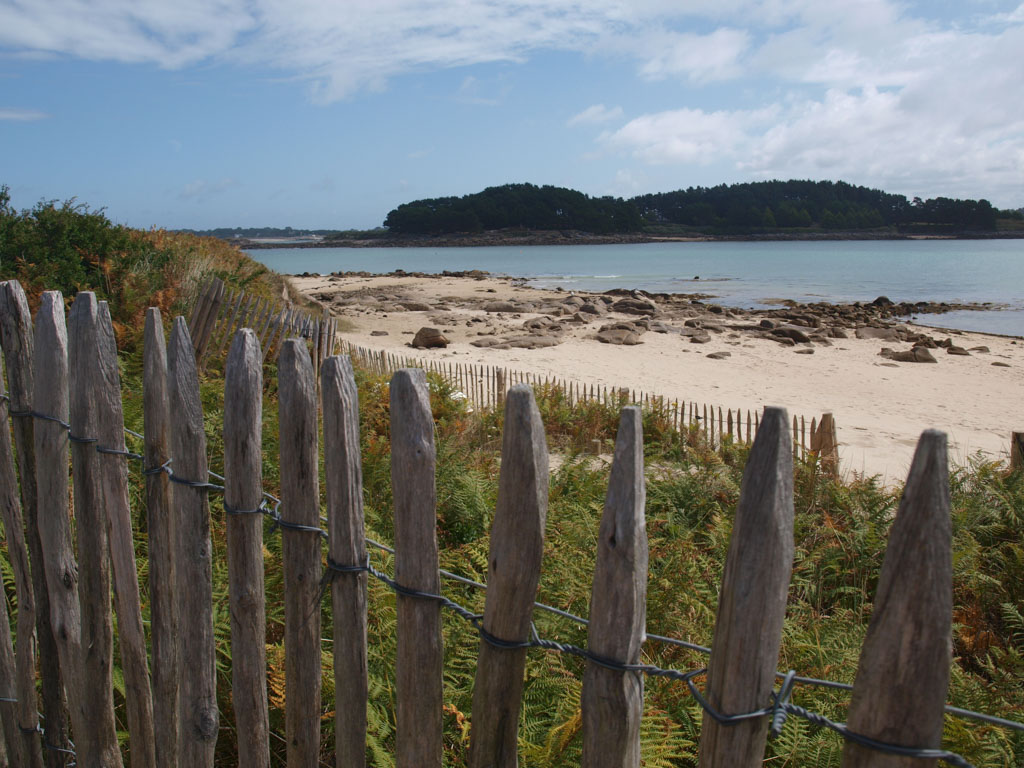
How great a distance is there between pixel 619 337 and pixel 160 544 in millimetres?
21066

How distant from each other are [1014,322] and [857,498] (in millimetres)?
30759

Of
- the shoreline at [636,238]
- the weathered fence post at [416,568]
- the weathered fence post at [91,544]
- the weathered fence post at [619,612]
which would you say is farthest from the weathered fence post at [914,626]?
the shoreline at [636,238]

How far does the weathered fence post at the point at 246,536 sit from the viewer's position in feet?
6.41

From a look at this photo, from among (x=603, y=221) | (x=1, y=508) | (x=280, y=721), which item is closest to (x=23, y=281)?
(x=1, y=508)

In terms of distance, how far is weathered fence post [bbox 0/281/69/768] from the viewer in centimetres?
266

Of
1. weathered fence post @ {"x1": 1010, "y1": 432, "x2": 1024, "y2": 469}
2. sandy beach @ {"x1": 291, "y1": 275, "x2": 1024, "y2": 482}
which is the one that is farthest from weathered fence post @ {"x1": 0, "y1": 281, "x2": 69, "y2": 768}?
weathered fence post @ {"x1": 1010, "y1": 432, "x2": 1024, "y2": 469}

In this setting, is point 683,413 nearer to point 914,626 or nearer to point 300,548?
point 300,548

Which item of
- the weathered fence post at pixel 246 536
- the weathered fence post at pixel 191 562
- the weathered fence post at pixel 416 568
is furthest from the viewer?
the weathered fence post at pixel 191 562

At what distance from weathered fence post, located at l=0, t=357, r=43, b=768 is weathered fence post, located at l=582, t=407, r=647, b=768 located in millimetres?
2309

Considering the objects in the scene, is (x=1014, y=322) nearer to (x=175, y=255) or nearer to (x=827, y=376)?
(x=827, y=376)

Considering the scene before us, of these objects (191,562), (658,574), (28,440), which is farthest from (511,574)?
(658,574)

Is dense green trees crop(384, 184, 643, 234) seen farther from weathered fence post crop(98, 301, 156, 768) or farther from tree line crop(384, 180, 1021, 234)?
weathered fence post crop(98, 301, 156, 768)

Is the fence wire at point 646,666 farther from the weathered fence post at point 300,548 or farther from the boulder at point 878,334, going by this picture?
the boulder at point 878,334

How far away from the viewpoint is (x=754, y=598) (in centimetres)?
126
